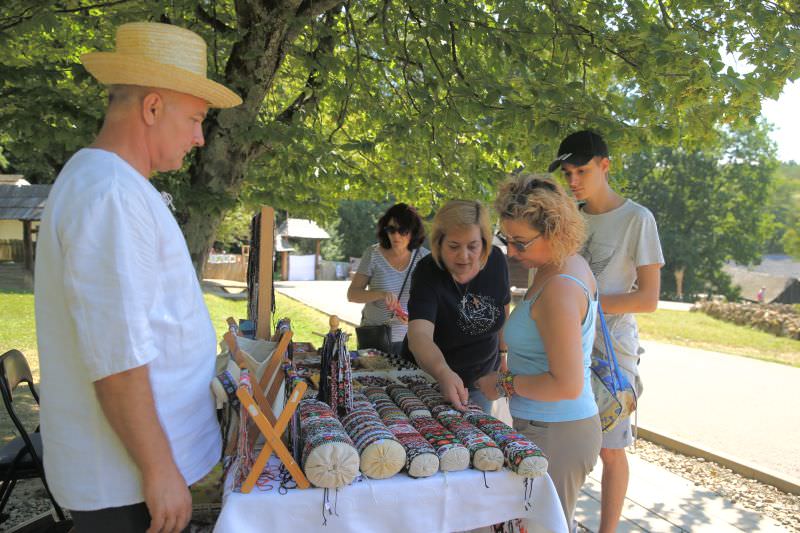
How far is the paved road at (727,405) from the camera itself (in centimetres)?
572

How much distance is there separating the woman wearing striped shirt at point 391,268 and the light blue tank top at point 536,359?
2077 millimetres

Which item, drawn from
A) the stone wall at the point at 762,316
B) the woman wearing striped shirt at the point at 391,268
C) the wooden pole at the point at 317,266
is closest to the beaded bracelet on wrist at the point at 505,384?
the woman wearing striped shirt at the point at 391,268

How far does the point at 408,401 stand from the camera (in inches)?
85.5

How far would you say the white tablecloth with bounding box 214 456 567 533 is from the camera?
1.62 m

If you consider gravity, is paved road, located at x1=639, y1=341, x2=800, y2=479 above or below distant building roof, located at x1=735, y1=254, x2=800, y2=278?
below

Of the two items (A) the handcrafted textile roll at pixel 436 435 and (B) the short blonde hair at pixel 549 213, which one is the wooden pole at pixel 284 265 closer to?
(A) the handcrafted textile roll at pixel 436 435

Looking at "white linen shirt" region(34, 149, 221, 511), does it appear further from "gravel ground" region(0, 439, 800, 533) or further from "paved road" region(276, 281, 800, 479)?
"paved road" region(276, 281, 800, 479)

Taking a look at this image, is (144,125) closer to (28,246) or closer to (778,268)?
(28,246)

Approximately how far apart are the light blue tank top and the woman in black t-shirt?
57 cm

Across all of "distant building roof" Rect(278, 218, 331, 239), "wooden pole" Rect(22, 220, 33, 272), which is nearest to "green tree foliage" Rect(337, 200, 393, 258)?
"distant building roof" Rect(278, 218, 331, 239)

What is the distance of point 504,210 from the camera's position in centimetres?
200

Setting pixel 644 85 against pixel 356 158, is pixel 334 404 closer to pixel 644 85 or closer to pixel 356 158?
pixel 644 85

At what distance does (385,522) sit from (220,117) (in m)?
3.83

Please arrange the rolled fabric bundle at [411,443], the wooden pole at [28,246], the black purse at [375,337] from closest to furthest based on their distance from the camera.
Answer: the rolled fabric bundle at [411,443]
the black purse at [375,337]
the wooden pole at [28,246]
